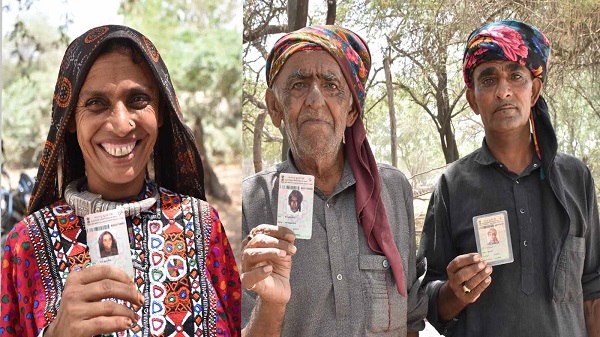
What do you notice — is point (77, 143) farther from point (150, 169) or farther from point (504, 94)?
point (504, 94)

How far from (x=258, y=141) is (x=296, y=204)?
3.01 feet

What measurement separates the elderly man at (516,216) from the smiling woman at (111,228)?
1.04 metres

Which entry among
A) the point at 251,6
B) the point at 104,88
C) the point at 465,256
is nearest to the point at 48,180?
the point at 104,88

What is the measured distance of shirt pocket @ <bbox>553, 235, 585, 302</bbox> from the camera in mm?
2570

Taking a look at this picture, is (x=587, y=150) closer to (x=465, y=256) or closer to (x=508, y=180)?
(x=508, y=180)

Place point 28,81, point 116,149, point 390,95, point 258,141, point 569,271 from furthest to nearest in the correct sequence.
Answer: point 28,81 → point 390,95 → point 258,141 → point 569,271 → point 116,149

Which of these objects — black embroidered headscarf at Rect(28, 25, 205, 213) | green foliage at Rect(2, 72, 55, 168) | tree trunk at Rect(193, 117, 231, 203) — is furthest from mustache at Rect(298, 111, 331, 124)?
tree trunk at Rect(193, 117, 231, 203)

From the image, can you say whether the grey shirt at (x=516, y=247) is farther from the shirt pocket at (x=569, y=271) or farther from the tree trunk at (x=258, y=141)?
the tree trunk at (x=258, y=141)

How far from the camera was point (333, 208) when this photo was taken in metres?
2.48

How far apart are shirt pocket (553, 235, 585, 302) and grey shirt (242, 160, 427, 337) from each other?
62 cm

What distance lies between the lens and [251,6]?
9.82 feet

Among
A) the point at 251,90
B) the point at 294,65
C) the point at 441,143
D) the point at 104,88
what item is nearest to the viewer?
the point at 104,88

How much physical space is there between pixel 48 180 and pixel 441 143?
6.92 feet

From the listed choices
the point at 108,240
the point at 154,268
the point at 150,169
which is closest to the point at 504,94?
the point at 150,169
